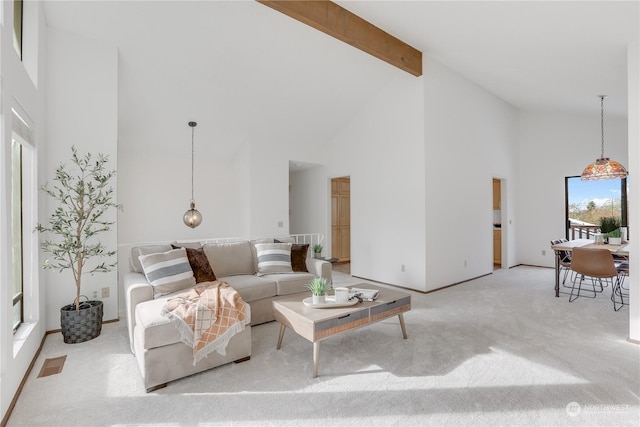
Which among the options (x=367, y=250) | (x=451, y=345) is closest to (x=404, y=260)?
(x=367, y=250)

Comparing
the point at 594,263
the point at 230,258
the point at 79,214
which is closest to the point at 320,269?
the point at 230,258

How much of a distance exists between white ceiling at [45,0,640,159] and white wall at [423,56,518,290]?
40cm

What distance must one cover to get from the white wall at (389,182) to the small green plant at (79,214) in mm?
3888

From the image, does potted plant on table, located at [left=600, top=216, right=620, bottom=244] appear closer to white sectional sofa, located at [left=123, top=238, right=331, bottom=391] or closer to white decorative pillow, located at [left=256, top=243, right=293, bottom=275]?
white sectional sofa, located at [left=123, top=238, right=331, bottom=391]

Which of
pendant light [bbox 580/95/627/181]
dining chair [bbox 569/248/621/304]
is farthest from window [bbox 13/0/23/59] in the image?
pendant light [bbox 580/95/627/181]

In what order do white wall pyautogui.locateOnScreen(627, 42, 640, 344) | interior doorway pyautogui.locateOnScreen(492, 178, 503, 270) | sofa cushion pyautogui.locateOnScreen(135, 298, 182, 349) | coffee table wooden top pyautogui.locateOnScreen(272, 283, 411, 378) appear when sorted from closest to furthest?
sofa cushion pyautogui.locateOnScreen(135, 298, 182, 349) < coffee table wooden top pyautogui.locateOnScreen(272, 283, 411, 378) < white wall pyautogui.locateOnScreen(627, 42, 640, 344) < interior doorway pyautogui.locateOnScreen(492, 178, 503, 270)

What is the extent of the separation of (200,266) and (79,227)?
4.03ft

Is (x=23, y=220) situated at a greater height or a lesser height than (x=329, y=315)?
greater

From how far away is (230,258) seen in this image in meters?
4.05

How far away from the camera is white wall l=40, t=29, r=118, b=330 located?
139 inches

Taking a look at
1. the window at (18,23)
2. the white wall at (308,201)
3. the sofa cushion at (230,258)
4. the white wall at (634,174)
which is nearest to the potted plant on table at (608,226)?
the white wall at (634,174)

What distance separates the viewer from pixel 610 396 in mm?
2256

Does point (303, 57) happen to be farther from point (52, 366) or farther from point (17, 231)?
point (52, 366)

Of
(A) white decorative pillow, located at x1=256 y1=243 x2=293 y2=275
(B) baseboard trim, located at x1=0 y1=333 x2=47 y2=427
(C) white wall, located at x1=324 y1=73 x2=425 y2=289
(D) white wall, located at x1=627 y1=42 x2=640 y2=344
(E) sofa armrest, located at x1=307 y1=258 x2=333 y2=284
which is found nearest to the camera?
(B) baseboard trim, located at x1=0 y1=333 x2=47 y2=427
